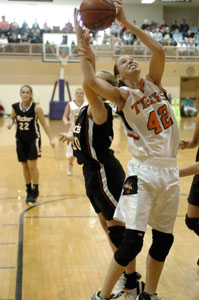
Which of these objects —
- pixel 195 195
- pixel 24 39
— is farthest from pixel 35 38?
pixel 195 195

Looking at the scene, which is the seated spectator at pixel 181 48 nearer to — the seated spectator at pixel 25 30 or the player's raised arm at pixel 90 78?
the seated spectator at pixel 25 30

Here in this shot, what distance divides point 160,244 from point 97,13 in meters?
1.71

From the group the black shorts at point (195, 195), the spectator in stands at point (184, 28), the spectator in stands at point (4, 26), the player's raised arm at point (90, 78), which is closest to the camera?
the player's raised arm at point (90, 78)

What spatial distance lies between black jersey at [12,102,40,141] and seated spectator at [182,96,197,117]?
17574mm

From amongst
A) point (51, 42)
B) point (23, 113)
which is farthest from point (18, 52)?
point (23, 113)

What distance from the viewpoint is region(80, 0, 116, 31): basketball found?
9.61 ft

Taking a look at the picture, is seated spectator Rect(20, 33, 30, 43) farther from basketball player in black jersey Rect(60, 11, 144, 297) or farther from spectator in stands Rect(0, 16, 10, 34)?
basketball player in black jersey Rect(60, 11, 144, 297)

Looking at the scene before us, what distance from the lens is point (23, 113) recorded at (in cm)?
631

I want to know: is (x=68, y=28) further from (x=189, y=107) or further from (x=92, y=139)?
(x=92, y=139)

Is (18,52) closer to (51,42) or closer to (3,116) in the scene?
(51,42)

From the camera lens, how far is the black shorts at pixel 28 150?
6.24 metres

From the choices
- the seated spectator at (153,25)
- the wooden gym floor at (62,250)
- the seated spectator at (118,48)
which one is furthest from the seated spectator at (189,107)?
the wooden gym floor at (62,250)

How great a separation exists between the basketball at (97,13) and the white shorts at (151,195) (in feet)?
3.39

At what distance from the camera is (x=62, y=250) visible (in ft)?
14.6
